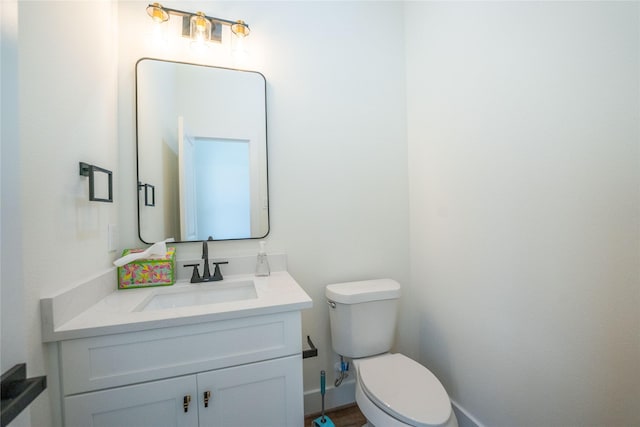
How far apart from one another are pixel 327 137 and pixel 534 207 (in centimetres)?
104

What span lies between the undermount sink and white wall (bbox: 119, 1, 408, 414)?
0.63ft

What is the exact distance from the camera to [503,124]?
1079mm

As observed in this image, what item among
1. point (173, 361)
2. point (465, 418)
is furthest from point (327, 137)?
point (465, 418)

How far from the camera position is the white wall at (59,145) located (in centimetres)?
69

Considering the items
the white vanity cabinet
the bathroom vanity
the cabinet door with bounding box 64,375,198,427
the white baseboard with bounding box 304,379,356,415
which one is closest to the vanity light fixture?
the bathroom vanity

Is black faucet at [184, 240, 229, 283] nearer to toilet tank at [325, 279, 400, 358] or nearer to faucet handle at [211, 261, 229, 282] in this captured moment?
faucet handle at [211, 261, 229, 282]

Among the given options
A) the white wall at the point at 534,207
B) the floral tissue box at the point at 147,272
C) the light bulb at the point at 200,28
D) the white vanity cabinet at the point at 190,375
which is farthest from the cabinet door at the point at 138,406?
the light bulb at the point at 200,28

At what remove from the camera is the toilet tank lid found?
4.30 ft

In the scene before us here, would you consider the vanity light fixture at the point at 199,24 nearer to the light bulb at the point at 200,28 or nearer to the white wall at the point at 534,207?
A: the light bulb at the point at 200,28

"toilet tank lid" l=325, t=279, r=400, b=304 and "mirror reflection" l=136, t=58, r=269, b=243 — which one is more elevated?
"mirror reflection" l=136, t=58, r=269, b=243

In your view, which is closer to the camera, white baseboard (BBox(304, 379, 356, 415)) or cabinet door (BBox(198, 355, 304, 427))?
cabinet door (BBox(198, 355, 304, 427))

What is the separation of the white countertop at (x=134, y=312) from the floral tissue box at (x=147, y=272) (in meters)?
0.04

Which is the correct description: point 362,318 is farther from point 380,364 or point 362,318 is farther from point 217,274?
point 217,274

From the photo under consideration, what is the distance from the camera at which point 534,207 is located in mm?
971
